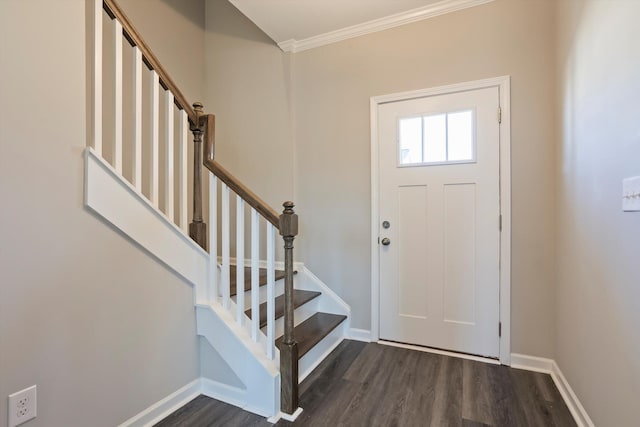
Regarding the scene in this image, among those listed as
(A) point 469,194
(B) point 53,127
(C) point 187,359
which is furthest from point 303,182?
(B) point 53,127

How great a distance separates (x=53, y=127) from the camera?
4.13ft

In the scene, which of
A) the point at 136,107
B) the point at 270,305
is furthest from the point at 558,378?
the point at 136,107

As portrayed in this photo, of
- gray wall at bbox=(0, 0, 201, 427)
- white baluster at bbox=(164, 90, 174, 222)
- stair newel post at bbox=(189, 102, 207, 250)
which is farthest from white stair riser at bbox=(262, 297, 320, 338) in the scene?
white baluster at bbox=(164, 90, 174, 222)

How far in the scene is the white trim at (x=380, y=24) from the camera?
229cm

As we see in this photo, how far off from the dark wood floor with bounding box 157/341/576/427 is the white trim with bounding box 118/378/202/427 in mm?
36

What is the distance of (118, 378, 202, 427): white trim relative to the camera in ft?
5.14

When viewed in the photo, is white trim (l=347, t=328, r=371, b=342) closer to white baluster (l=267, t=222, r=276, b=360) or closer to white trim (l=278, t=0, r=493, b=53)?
white baluster (l=267, t=222, r=276, b=360)

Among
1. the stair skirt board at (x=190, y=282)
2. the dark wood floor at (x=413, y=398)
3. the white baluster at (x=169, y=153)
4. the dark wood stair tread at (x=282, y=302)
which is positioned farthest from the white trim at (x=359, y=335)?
the white baluster at (x=169, y=153)

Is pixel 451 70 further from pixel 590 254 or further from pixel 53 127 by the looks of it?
pixel 53 127

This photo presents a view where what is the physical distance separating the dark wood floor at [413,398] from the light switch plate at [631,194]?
3.83 feet

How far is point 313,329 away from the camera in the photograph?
233cm

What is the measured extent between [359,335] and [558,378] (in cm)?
133

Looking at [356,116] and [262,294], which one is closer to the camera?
[262,294]

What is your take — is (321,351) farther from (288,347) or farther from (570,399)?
(570,399)
